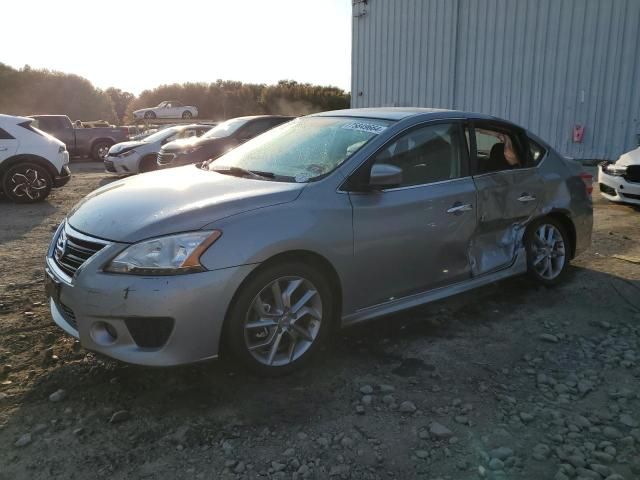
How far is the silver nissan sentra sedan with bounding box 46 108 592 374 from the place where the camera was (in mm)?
2812

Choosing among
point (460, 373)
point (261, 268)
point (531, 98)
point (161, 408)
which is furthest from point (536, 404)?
point (531, 98)

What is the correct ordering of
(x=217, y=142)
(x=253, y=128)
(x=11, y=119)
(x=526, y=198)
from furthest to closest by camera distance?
(x=253, y=128) < (x=217, y=142) < (x=11, y=119) < (x=526, y=198)

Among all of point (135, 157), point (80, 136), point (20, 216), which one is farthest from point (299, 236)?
point (80, 136)

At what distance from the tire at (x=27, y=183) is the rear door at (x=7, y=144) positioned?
0.72ft

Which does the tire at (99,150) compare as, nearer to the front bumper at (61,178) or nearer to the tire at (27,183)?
the front bumper at (61,178)

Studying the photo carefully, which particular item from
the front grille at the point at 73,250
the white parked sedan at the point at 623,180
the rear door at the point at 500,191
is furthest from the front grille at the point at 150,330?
the white parked sedan at the point at 623,180

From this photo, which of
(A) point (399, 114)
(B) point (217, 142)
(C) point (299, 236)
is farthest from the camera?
(B) point (217, 142)

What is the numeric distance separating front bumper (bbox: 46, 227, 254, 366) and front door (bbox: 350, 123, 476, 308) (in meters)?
0.88

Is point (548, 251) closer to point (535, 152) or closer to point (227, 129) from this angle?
point (535, 152)

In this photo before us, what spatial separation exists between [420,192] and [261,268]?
130cm

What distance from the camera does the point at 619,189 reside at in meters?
7.96

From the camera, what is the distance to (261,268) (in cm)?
298

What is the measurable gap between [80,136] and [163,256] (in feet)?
56.4

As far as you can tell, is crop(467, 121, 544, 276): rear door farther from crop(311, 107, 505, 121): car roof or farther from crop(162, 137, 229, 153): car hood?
crop(162, 137, 229, 153): car hood
